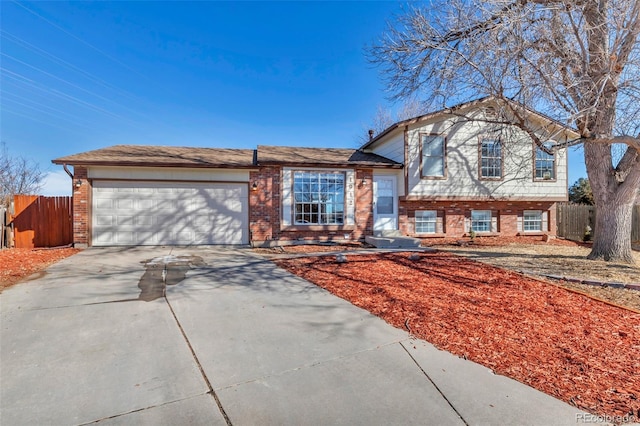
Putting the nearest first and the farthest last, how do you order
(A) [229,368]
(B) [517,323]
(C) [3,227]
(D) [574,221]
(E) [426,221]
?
(A) [229,368], (B) [517,323], (C) [3,227], (E) [426,221], (D) [574,221]

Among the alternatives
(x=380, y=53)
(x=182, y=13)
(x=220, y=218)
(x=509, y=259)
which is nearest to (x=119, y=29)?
(x=182, y=13)

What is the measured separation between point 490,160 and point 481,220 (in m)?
2.64

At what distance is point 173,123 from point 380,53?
11952 millimetres

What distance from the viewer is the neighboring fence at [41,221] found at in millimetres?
10047

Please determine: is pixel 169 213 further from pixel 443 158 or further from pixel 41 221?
pixel 443 158

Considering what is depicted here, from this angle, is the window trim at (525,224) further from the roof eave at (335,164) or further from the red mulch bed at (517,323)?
the red mulch bed at (517,323)

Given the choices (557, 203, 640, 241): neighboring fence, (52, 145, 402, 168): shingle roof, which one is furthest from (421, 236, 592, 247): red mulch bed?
(52, 145, 402, 168): shingle roof

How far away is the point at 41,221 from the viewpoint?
1034 centimetres

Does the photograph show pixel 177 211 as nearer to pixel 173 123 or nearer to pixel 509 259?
pixel 173 123

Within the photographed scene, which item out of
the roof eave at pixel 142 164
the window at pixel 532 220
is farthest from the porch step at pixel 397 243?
the window at pixel 532 220

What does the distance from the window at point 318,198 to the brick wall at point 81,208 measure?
6.86m

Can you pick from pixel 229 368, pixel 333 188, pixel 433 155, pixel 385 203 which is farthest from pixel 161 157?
pixel 433 155

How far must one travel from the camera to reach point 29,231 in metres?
10.2

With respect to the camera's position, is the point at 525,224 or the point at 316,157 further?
the point at 525,224
